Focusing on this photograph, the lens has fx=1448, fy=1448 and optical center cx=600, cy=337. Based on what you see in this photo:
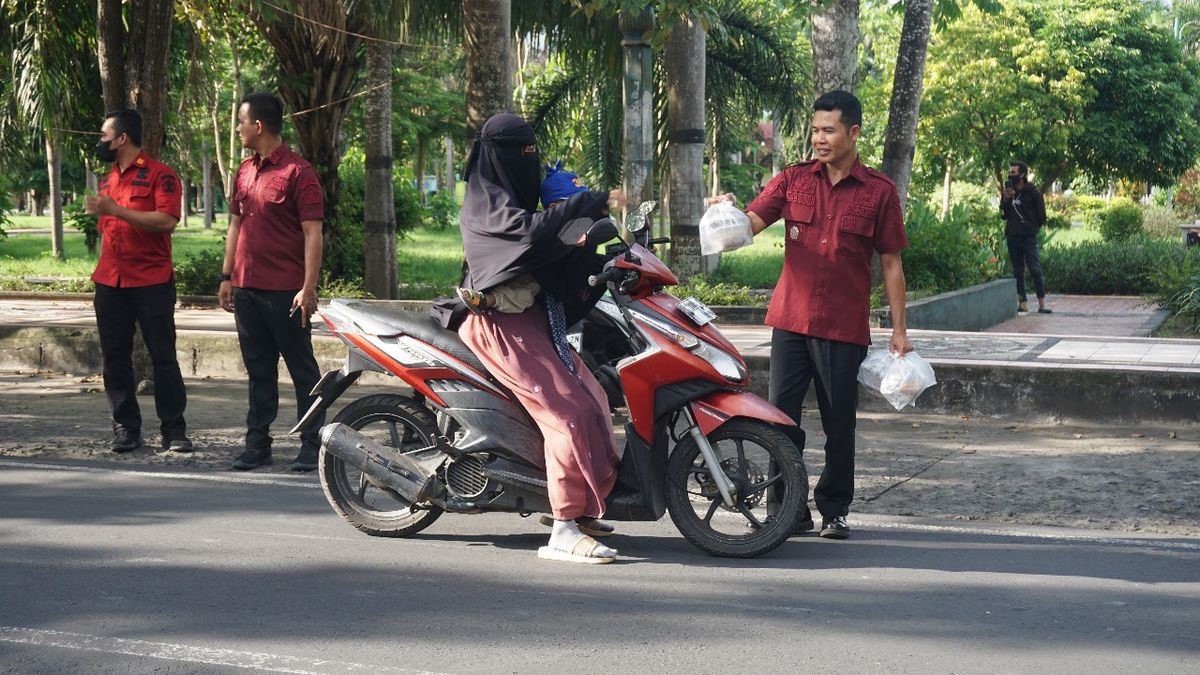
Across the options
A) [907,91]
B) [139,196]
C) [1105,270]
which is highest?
[907,91]

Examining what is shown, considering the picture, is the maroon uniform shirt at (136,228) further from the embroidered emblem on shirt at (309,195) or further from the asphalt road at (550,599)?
the asphalt road at (550,599)

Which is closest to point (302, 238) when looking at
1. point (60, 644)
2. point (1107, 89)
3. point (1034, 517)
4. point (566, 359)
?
point (566, 359)

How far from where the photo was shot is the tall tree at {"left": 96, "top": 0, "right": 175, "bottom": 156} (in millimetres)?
10438

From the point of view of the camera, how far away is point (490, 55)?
11195 mm

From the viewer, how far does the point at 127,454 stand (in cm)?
826

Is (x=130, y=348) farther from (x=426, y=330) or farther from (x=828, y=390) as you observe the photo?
(x=828, y=390)

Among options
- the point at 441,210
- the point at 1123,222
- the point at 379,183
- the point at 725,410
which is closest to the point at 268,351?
the point at 725,410

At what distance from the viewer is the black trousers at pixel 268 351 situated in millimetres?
7508

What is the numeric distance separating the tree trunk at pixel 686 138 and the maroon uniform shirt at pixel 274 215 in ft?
29.4

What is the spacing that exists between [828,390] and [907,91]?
30.8ft

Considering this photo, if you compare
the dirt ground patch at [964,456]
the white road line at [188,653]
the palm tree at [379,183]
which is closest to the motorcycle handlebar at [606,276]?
the white road line at [188,653]

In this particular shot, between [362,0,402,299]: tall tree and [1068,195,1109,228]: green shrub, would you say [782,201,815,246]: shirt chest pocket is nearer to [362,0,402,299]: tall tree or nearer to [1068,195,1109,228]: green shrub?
[362,0,402,299]: tall tree

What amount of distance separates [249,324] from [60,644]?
3.15 m

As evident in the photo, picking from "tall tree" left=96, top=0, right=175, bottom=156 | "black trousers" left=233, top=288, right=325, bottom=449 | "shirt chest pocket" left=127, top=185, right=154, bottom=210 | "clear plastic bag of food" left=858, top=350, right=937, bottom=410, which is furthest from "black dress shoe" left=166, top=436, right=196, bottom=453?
"clear plastic bag of food" left=858, top=350, right=937, bottom=410
